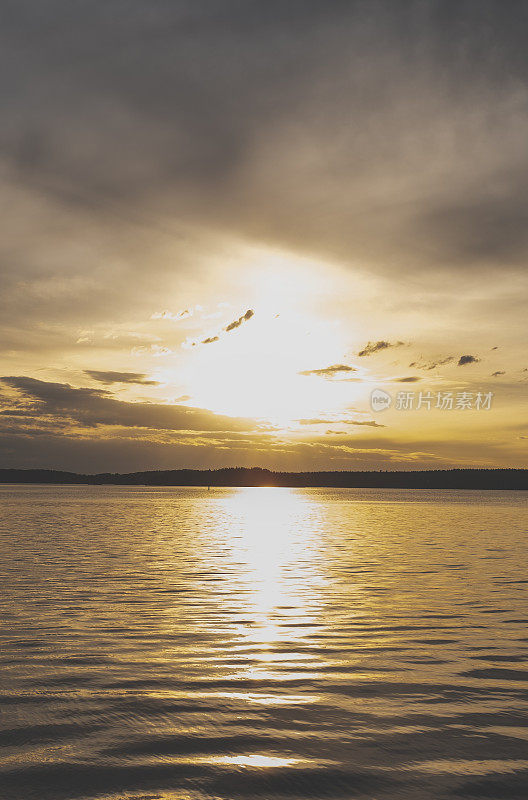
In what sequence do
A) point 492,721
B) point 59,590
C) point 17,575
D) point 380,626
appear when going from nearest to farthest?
1. point 492,721
2. point 380,626
3. point 59,590
4. point 17,575

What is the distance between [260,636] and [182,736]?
8.40 metres

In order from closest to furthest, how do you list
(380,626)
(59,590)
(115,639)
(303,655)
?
(303,655) → (115,639) → (380,626) → (59,590)

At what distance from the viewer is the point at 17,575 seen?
3173cm

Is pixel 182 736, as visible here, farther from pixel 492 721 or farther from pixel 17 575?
pixel 17 575

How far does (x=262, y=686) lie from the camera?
14.3m

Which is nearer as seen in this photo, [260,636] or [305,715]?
[305,715]

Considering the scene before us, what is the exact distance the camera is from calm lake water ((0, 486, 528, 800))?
9656 millimetres

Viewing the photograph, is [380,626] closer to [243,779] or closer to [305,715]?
[305,715]

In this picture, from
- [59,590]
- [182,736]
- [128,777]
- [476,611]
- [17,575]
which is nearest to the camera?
[128,777]

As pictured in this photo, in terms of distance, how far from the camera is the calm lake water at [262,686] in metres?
9.66

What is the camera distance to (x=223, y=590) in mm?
28562

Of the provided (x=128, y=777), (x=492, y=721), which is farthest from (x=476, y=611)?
(x=128, y=777)

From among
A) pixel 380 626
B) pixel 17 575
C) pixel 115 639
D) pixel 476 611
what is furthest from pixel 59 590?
pixel 476 611

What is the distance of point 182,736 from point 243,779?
6.61 ft
